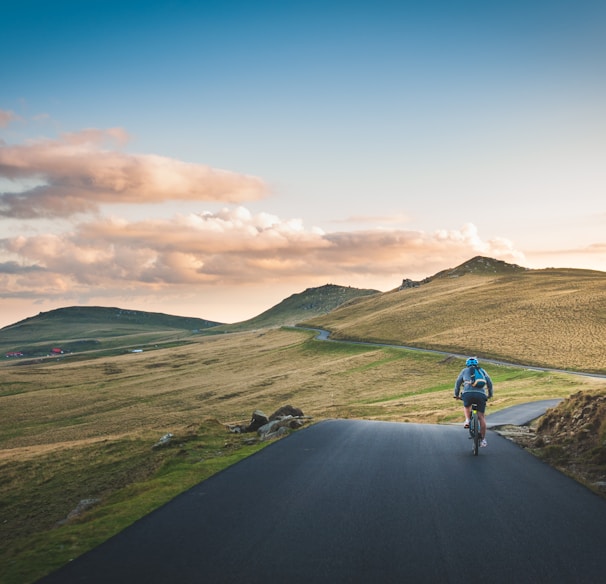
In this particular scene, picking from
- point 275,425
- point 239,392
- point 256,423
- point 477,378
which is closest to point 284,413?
point 256,423

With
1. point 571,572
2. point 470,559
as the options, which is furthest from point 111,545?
point 571,572

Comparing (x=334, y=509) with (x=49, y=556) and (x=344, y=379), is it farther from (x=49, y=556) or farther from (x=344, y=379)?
(x=344, y=379)

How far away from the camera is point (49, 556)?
929cm

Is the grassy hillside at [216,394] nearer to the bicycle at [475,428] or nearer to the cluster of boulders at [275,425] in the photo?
the cluster of boulders at [275,425]

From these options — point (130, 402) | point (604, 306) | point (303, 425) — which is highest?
point (604, 306)

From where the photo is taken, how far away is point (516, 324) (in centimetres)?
9406

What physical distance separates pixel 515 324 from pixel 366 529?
3656 inches

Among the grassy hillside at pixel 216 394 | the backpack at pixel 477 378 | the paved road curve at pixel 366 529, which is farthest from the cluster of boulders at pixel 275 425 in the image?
the backpack at pixel 477 378

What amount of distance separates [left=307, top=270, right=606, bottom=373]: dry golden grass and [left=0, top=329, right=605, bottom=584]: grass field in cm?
879

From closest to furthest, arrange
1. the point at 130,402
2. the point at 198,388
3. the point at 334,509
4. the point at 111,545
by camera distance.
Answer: the point at 111,545 → the point at 334,509 → the point at 130,402 → the point at 198,388

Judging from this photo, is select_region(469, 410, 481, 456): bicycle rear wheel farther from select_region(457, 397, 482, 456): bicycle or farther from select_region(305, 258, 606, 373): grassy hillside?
select_region(305, 258, 606, 373): grassy hillside

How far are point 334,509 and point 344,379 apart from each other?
208ft

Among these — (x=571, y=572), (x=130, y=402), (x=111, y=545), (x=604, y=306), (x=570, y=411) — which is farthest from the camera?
(x=604, y=306)

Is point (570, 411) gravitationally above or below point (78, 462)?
above
